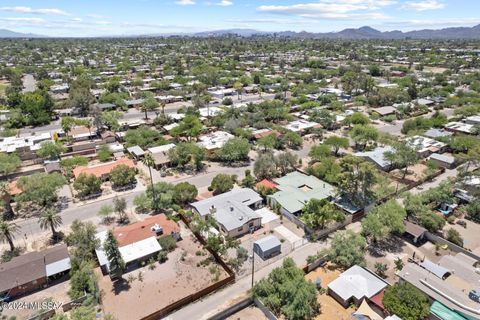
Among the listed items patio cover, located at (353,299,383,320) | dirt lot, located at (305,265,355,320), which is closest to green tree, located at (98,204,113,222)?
dirt lot, located at (305,265,355,320)

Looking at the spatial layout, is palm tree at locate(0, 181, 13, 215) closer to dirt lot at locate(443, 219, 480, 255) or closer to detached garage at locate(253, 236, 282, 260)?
detached garage at locate(253, 236, 282, 260)

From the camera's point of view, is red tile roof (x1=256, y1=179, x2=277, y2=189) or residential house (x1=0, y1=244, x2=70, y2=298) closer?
residential house (x1=0, y1=244, x2=70, y2=298)

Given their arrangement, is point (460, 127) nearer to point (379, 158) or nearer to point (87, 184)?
point (379, 158)

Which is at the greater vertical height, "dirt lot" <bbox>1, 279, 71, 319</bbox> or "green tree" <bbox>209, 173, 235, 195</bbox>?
"green tree" <bbox>209, 173, 235, 195</bbox>

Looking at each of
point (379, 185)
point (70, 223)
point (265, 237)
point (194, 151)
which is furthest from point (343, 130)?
point (70, 223)

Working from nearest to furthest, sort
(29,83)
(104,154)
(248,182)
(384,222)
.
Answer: (384,222)
(248,182)
(104,154)
(29,83)

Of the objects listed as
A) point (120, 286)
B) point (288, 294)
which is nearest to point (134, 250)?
point (120, 286)

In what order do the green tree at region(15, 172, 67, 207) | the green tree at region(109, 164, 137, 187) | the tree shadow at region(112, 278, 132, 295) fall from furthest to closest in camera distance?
the green tree at region(109, 164, 137, 187) < the green tree at region(15, 172, 67, 207) < the tree shadow at region(112, 278, 132, 295)
